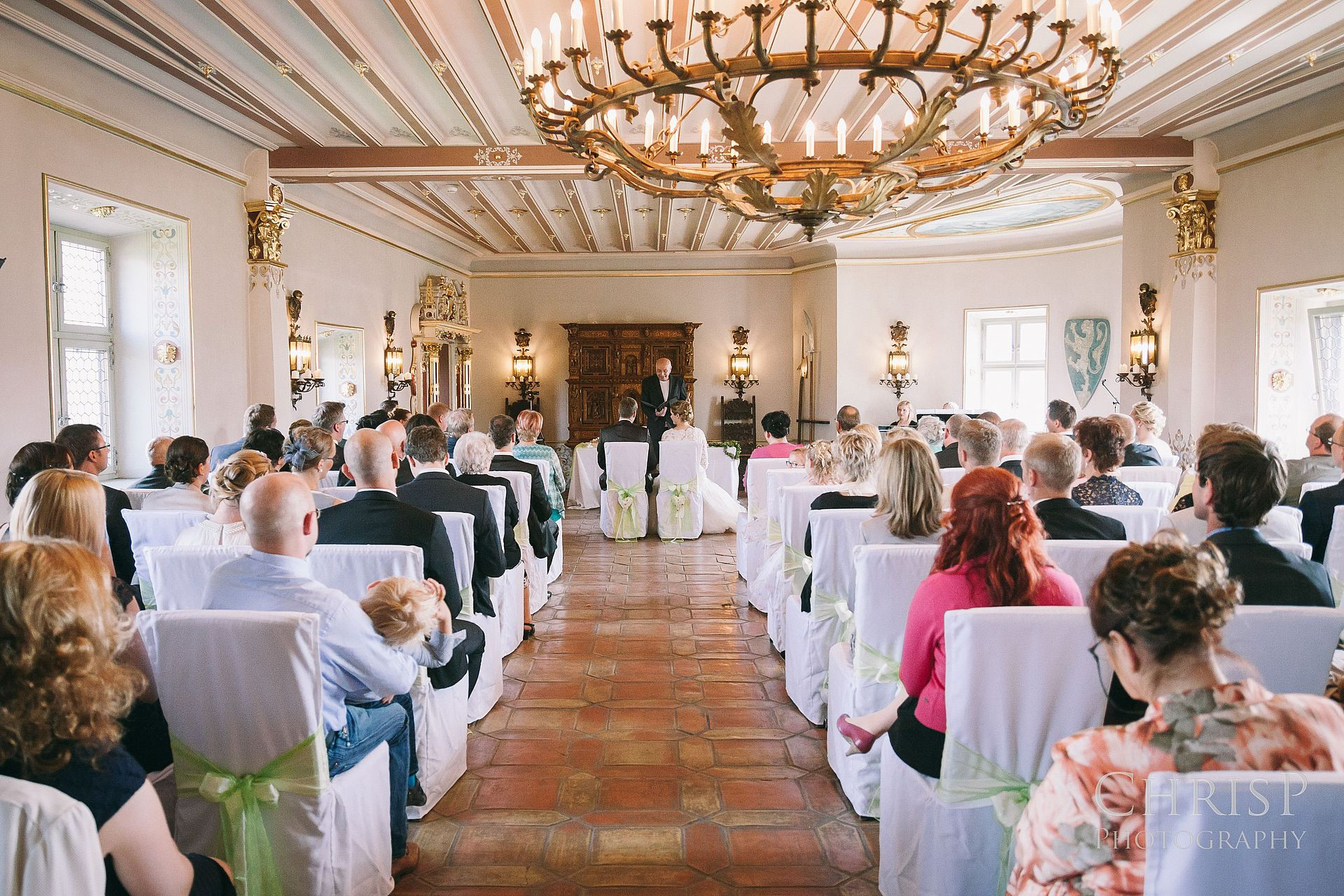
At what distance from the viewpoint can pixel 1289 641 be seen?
6.23 ft

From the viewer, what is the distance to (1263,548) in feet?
7.47

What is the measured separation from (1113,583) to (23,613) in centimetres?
166

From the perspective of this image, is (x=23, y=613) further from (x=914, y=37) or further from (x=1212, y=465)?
(x=914, y=37)

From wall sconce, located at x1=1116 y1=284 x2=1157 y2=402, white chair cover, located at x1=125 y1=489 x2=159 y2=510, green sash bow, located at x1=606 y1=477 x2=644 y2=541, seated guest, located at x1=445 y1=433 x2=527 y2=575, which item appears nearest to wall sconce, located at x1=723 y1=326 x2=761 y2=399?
green sash bow, located at x1=606 y1=477 x2=644 y2=541

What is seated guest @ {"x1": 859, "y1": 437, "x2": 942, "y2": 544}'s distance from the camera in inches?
118

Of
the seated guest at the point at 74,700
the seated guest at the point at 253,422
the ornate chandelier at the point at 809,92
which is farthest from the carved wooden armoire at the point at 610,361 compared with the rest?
the seated guest at the point at 74,700

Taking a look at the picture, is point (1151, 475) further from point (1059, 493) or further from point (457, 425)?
point (457, 425)

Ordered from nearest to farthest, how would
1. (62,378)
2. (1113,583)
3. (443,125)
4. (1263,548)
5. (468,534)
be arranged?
(1113,583)
(1263,548)
(468,534)
(62,378)
(443,125)

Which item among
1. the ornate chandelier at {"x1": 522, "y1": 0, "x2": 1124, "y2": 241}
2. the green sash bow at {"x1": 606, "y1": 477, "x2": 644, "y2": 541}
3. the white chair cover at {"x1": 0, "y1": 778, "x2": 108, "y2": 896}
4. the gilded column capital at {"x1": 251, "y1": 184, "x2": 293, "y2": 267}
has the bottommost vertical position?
the green sash bow at {"x1": 606, "y1": 477, "x2": 644, "y2": 541}

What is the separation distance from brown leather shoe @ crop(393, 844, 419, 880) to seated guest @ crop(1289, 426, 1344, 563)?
3661 mm

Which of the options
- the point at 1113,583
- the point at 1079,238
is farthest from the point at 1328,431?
the point at 1079,238

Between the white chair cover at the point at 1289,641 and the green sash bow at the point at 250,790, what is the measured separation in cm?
Result: 218

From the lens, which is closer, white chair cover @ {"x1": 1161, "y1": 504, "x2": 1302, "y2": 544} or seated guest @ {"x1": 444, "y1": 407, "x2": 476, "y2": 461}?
white chair cover @ {"x1": 1161, "y1": 504, "x2": 1302, "y2": 544}

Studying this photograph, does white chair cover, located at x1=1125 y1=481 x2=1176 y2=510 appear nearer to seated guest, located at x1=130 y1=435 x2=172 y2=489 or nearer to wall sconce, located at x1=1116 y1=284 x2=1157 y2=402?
wall sconce, located at x1=1116 y1=284 x2=1157 y2=402
